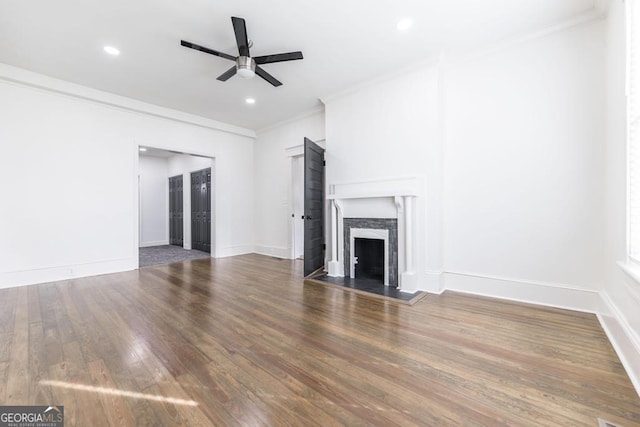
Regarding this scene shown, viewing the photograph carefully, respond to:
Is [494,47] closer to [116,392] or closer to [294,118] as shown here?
[294,118]

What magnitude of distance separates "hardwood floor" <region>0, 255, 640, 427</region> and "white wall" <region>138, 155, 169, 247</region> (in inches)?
212

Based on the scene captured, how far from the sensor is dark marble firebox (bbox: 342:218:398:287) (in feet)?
12.0

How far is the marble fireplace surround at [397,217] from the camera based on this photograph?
348cm

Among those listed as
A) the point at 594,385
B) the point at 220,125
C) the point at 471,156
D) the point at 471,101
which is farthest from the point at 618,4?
the point at 220,125

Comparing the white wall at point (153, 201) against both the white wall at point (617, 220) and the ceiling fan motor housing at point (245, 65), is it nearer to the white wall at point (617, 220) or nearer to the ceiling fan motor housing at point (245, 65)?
the ceiling fan motor housing at point (245, 65)

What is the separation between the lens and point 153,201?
842 cm

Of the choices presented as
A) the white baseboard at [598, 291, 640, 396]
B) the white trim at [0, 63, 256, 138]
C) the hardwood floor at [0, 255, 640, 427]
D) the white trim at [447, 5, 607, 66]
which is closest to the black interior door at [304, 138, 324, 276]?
the hardwood floor at [0, 255, 640, 427]

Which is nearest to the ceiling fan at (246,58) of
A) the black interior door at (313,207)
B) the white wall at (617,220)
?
the black interior door at (313,207)

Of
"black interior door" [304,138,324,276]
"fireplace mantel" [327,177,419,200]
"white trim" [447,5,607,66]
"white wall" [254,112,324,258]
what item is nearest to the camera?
"white trim" [447,5,607,66]

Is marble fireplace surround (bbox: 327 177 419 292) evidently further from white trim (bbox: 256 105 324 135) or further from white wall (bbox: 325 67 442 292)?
white trim (bbox: 256 105 324 135)

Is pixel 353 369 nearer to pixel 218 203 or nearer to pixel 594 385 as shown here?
pixel 594 385

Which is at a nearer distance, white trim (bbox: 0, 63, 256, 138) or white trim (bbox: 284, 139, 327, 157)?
white trim (bbox: 0, 63, 256, 138)

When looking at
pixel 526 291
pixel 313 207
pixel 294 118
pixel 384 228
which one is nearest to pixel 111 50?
pixel 294 118

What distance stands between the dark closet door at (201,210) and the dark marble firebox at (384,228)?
4287mm
